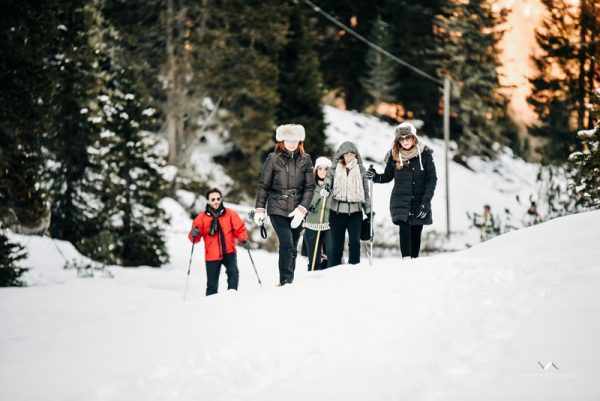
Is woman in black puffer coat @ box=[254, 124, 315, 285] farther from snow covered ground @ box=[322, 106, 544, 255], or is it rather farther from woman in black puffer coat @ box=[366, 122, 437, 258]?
snow covered ground @ box=[322, 106, 544, 255]

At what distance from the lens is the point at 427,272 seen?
586 centimetres

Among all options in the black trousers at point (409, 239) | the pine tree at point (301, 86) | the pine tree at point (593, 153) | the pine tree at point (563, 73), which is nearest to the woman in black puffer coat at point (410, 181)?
the black trousers at point (409, 239)

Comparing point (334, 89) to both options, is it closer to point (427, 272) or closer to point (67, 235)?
point (67, 235)

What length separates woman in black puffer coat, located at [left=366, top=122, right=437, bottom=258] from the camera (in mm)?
7230

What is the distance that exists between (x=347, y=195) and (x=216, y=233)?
1.93 metres

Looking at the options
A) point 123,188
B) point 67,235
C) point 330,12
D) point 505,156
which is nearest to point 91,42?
point 123,188

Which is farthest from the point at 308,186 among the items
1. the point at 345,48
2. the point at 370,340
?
the point at 345,48

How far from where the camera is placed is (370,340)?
4.91 m

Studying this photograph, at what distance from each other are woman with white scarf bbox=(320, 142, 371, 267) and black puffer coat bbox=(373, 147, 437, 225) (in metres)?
0.50

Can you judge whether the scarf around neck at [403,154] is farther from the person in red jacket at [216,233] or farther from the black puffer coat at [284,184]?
the person in red jacket at [216,233]

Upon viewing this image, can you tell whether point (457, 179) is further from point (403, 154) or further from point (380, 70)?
point (403, 154)

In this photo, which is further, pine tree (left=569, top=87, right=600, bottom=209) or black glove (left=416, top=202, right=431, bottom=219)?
pine tree (left=569, top=87, right=600, bottom=209)

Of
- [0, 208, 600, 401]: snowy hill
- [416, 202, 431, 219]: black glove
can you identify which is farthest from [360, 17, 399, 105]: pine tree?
[0, 208, 600, 401]: snowy hill

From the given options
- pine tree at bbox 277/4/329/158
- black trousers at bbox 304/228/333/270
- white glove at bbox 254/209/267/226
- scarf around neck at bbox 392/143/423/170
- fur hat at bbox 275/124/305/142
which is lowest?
black trousers at bbox 304/228/333/270
